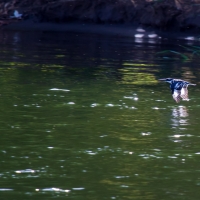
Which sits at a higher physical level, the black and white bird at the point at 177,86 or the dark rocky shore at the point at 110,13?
the black and white bird at the point at 177,86

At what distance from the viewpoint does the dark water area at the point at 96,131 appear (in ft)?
29.5

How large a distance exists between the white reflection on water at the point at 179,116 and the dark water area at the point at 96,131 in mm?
15

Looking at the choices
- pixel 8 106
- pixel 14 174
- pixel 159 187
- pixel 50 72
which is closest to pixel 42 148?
pixel 14 174

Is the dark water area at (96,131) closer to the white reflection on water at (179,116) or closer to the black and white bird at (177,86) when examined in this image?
the white reflection on water at (179,116)

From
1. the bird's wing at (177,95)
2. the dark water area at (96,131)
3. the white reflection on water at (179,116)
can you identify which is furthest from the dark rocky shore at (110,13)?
the bird's wing at (177,95)

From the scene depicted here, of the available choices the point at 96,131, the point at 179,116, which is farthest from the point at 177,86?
the point at 96,131

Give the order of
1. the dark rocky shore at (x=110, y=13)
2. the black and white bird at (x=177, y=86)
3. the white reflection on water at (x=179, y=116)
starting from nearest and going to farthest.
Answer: the white reflection on water at (x=179, y=116)
the black and white bird at (x=177, y=86)
the dark rocky shore at (x=110, y=13)

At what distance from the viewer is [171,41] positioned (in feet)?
99.7

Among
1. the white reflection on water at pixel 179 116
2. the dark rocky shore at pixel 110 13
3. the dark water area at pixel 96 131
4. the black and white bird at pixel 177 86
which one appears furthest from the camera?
the dark rocky shore at pixel 110 13

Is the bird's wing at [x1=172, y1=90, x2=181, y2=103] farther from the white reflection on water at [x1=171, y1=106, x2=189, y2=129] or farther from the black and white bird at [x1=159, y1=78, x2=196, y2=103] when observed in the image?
the white reflection on water at [x1=171, y1=106, x2=189, y2=129]

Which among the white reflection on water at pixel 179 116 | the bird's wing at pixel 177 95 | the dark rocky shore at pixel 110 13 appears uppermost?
the bird's wing at pixel 177 95

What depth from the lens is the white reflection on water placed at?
12.6m

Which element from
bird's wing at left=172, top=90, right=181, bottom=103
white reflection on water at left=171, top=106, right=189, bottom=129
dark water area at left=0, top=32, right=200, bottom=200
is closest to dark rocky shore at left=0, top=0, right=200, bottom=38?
dark water area at left=0, top=32, right=200, bottom=200

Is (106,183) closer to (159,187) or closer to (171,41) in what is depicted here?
(159,187)
